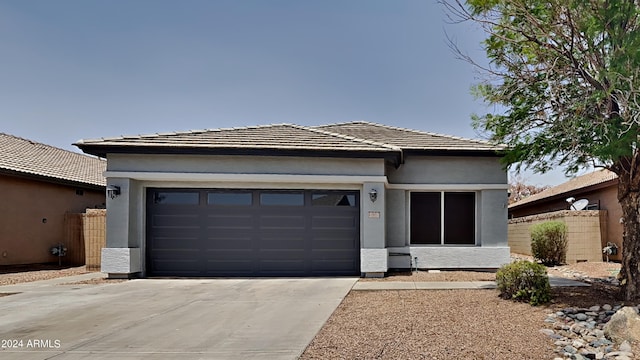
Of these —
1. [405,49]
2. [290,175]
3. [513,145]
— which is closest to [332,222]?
[290,175]

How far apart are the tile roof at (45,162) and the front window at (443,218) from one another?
13.6 metres

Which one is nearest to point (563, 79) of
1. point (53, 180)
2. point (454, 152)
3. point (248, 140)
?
point (454, 152)

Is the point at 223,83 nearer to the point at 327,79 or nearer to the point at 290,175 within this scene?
the point at 327,79

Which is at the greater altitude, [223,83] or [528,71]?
[223,83]

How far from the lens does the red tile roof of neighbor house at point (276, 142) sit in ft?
37.4

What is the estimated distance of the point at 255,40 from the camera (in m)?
14.2

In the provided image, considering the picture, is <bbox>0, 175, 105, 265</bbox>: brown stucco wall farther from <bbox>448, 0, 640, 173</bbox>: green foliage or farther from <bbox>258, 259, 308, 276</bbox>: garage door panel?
<bbox>448, 0, 640, 173</bbox>: green foliage

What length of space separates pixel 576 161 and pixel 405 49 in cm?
695

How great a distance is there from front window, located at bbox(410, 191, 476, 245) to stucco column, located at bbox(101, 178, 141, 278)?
28.0 ft

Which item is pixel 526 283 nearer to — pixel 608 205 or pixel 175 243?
pixel 175 243

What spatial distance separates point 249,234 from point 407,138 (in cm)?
638

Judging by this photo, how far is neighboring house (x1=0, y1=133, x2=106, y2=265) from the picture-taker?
14281 millimetres

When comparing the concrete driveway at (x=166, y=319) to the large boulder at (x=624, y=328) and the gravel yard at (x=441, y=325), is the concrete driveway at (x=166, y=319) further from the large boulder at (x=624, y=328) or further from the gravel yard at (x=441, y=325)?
the large boulder at (x=624, y=328)

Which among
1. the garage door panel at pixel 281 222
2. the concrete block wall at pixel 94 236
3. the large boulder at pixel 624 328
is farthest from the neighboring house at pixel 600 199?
the concrete block wall at pixel 94 236
